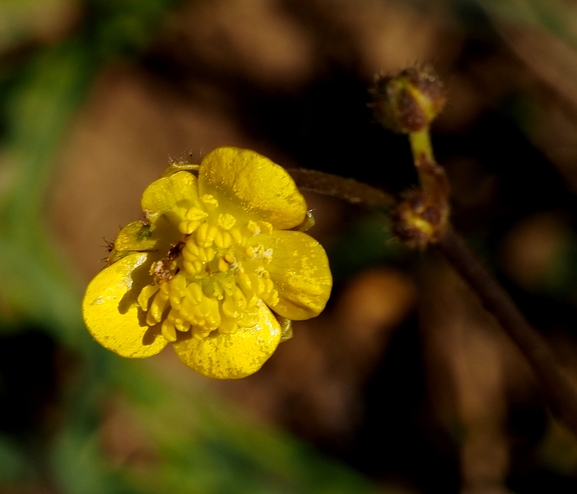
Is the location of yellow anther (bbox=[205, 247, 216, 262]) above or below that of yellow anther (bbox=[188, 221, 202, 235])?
below

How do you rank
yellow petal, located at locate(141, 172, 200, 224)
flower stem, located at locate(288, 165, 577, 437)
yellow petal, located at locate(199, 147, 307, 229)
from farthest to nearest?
flower stem, located at locate(288, 165, 577, 437) → yellow petal, located at locate(141, 172, 200, 224) → yellow petal, located at locate(199, 147, 307, 229)

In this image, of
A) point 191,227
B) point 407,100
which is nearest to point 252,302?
point 191,227

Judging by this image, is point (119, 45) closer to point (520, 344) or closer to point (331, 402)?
point (331, 402)

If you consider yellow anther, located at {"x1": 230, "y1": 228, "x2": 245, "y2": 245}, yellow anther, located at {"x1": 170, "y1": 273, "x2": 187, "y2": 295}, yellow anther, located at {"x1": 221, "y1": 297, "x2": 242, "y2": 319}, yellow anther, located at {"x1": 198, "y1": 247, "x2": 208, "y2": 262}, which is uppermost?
yellow anther, located at {"x1": 230, "y1": 228, "x2": 245, "y2": 245}

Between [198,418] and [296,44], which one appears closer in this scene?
[198,418]

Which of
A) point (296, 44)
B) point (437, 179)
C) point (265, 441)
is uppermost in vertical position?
point (296, 44)

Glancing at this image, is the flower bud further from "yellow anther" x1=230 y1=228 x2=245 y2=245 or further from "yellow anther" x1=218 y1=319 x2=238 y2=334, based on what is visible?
"yellow anther" x1=218 y1=319 x2=238 y2=334

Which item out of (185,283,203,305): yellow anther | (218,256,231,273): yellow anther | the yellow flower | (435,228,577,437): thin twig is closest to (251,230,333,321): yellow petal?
the yellow flower

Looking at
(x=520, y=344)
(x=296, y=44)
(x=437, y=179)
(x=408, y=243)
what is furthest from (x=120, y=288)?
(x=296, y=44)
